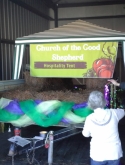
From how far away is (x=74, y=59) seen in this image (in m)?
4.99

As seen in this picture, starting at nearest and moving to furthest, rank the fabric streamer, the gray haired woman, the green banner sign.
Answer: the gray haired woman
the fabric streamer
the green banner sign

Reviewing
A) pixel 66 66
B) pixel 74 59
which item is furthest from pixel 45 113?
pixel 74 59

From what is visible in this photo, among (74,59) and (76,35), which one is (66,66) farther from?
(76,35)

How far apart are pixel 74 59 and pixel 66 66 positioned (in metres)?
0.22

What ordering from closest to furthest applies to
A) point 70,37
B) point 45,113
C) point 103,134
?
point 103,134
point 45,113
point 70,37

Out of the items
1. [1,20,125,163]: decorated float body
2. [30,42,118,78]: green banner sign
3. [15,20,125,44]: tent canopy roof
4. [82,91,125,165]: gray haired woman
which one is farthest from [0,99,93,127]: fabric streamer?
[82,91,125,165]: gray haired woman

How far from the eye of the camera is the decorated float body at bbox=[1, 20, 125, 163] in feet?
15.6

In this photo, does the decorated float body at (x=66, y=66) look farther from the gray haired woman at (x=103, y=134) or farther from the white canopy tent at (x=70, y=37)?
the gray haired woman at (x=103, y=134)

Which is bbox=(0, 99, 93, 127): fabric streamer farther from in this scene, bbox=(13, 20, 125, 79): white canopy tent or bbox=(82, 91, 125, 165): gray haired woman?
bbox=(82, 91, 125, 165): gray haired woman

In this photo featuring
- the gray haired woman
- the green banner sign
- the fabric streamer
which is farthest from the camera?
the green banner sign

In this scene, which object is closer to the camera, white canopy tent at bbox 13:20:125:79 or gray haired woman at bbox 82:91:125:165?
gray haired woman at bbox 82:91:125:165

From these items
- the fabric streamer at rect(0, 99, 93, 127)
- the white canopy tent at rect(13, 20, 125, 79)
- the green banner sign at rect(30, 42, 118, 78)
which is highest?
the white canopy tent at rect(13, 20, 125, 79)

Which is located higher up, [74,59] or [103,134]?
[74,59]

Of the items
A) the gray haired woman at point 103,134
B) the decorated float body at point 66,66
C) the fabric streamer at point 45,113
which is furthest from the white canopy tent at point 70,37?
the gray haired woman at point 103,134
